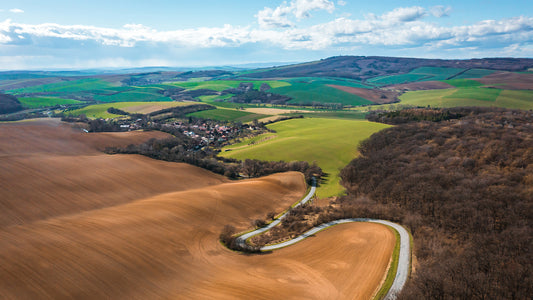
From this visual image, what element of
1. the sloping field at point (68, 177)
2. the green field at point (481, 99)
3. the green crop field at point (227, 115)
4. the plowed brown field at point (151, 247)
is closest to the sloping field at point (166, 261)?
the plowed brown field at point (151, 247)

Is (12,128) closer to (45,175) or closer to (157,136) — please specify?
(157,136)

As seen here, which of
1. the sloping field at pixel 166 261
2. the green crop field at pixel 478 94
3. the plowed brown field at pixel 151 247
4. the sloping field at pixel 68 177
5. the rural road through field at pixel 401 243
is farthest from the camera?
the green crop field at pixel 478 94

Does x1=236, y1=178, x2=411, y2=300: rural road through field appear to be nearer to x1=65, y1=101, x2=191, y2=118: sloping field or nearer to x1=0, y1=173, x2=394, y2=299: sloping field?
x1=0, y1=173, x2=394, y2=299: sloping field

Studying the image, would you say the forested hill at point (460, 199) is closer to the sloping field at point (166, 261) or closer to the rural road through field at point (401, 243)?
the rural road through field at point (401, 243)

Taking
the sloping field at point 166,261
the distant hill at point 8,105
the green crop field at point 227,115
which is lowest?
the sloping field at point 166,261

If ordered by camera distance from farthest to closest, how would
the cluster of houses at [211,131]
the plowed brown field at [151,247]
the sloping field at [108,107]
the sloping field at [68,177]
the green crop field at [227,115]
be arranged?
the sloping field at [108,107] < the green crop field at [227,115] < the cluster of houses at [211,131] < the sloping field at [68,177] < the plowed brown field at [151,247]

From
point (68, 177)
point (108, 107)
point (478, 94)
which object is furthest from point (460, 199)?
point (108, 107)

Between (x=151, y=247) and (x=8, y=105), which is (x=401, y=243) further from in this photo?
(x=8, y=105)
